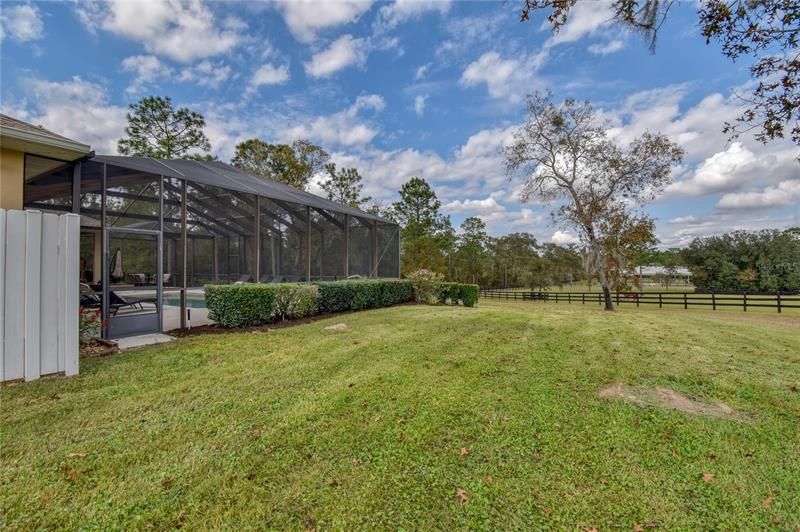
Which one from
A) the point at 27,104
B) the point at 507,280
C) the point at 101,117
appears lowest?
the point at 507,280

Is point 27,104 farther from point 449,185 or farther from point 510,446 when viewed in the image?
point 449,185

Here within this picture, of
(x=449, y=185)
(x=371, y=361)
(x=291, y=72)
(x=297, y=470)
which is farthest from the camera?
(x=449, y=185)

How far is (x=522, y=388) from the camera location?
3518mm

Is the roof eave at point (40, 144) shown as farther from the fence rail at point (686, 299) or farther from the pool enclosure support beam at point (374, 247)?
the fence rail at point (686, 299)

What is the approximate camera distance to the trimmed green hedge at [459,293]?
12742 millimetres

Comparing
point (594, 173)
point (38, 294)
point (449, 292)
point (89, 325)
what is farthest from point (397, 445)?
point (594, 173)

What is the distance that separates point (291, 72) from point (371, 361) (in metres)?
14.0

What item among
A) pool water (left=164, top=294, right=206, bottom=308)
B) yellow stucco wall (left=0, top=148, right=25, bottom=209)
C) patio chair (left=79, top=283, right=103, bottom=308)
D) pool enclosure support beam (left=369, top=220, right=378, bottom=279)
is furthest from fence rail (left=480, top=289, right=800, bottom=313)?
yellow stucco wall (left=0, top=148, right=25, bottom=209)

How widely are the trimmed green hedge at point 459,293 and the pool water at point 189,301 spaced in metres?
8.03

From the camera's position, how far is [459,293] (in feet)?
42.0

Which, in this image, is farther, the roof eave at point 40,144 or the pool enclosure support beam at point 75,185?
the pool enclosure support beam at point 75,185

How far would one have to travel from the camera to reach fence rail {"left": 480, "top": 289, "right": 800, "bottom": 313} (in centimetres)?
1399

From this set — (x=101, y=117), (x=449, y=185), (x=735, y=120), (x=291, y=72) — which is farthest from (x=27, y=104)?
(x=449, y=185)

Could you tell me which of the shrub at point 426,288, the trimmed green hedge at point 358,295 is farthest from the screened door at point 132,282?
the shrub at point 426,288
